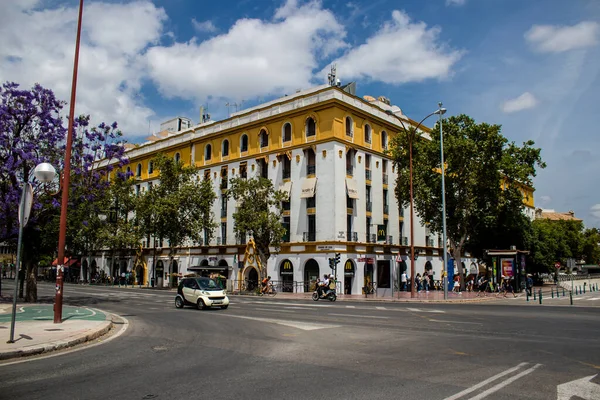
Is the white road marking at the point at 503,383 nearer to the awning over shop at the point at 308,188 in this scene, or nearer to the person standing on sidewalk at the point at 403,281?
the awning over shop at the point at 308,188

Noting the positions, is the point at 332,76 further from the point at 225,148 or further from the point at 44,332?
the point at 44,332

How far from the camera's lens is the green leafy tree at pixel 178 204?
145 ft

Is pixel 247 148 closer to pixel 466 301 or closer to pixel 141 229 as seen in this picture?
pixel 141 229

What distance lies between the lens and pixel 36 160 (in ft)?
65.0

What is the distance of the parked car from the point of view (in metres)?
20.4

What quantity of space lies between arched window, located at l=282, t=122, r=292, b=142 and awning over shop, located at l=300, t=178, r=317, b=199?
4.98m

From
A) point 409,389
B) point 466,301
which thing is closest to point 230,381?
point 409,389

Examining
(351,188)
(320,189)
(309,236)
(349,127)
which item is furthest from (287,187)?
(349,127)

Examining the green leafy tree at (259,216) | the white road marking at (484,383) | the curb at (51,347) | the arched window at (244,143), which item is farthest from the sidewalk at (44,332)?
the arched window at (244,143)

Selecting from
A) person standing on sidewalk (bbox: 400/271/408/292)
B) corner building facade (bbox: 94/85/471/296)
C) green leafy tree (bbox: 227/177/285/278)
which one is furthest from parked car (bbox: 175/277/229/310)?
person standing on sidewalk (bbox: 400/271/408/292)

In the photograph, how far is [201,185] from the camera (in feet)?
152

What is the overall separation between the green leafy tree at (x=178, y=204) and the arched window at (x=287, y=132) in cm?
922

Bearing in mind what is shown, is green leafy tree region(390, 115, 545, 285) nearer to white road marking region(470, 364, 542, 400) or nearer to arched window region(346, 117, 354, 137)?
arched window region(346, 117, 354, 137)

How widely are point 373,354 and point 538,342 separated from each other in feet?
14.9
